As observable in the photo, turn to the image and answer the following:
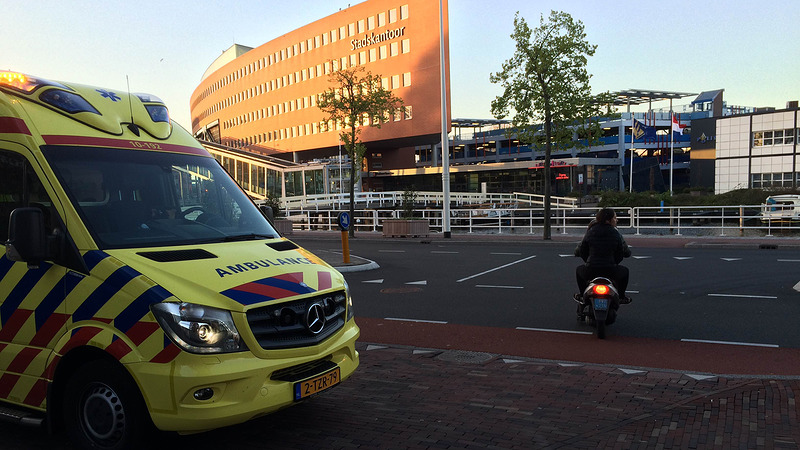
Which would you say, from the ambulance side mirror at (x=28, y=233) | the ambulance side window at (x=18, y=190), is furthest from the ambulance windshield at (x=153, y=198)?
the ambulance side mirror at (x=28, y=233)

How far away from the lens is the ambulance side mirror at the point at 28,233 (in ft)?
12.5

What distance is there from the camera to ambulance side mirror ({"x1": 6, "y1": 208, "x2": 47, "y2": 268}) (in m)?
3.81

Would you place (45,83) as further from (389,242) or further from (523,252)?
(389,242)

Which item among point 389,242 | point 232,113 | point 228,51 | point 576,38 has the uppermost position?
point 228,51

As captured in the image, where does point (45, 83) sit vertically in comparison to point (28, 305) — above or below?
above

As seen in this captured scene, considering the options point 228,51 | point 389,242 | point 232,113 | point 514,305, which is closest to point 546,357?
point 514,305

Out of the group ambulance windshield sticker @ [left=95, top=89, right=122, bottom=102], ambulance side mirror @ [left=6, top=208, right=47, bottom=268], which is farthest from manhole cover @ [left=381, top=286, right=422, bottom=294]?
ambulance side mirror @ [left=6, top=208, right=47, bottom=268]

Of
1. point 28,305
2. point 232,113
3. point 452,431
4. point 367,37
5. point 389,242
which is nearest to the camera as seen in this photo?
point 28,305

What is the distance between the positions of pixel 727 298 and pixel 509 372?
5846 millimetres

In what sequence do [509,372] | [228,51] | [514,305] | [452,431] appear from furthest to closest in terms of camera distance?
[228,51] → [514,305] → [509,372] → [452,431]

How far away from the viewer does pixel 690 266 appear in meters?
14.1

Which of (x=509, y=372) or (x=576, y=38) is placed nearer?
(x=509, y=372)

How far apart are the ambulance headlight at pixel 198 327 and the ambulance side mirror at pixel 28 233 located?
37.6 inches

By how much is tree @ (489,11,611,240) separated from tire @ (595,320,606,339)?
1592 centimetres
